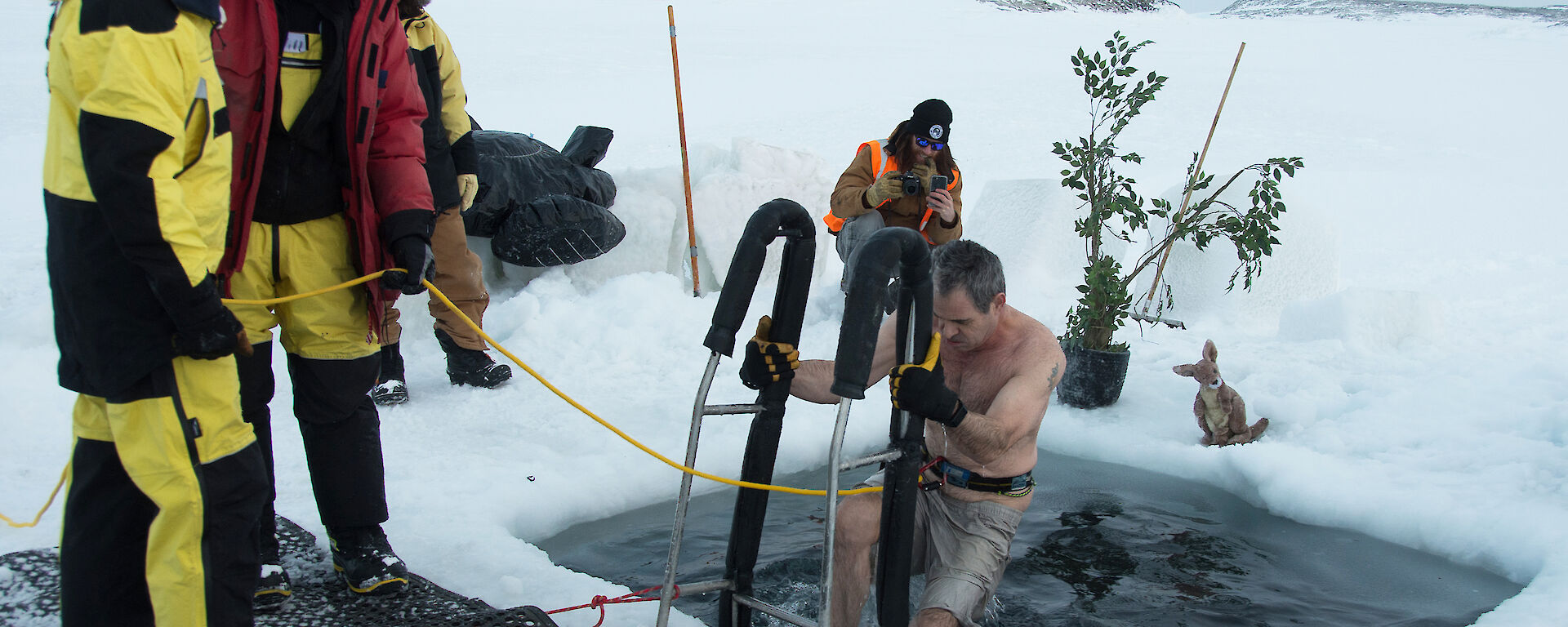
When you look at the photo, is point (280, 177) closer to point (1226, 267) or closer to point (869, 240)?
point (869, 240)

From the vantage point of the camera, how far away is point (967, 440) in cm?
231

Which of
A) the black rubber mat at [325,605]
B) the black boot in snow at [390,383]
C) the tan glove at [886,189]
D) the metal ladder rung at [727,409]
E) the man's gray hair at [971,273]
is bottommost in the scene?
the black rubber mat at [325,605]

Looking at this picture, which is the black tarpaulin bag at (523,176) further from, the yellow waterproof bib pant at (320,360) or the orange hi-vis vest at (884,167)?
the yellow waterproof bib pant at (320,360)

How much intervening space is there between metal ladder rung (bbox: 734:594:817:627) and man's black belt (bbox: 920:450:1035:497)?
0.66m

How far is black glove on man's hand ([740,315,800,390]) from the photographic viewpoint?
221cm

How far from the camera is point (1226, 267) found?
6238 millimetres

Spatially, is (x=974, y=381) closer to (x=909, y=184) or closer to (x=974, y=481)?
(x=974, y=481)

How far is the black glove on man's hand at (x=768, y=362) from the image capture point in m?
2.21

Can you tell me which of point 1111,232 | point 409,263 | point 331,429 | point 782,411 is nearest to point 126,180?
point 409,263

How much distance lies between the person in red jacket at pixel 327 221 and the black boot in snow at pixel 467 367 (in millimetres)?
1876

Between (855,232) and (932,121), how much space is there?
0.72m

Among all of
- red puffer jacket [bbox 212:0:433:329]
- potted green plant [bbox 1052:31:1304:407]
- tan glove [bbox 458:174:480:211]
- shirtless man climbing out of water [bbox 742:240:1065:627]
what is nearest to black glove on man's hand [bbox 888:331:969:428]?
shirtless man climbing out of water [bbox 742:240:1065:627]

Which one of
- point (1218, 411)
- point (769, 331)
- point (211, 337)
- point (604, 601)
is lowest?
point (604, 601)

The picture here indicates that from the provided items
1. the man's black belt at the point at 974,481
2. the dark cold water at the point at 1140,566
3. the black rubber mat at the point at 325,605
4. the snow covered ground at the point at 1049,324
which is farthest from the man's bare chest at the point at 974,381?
the black rubber mat at the point at 325,605
